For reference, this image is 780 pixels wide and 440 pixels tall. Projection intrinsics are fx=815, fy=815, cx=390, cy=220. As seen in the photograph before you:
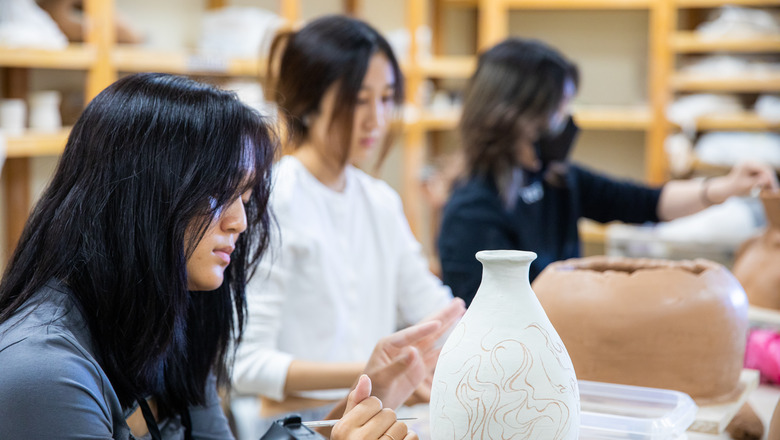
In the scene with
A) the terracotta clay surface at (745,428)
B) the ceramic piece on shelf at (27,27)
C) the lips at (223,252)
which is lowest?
the terracotta clay surface at (745,428)

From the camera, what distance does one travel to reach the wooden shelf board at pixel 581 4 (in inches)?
153

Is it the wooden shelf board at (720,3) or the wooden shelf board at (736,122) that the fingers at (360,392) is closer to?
the wooden shelf board at (736,122)

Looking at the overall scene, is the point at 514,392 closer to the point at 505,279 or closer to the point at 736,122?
the point at 505,279

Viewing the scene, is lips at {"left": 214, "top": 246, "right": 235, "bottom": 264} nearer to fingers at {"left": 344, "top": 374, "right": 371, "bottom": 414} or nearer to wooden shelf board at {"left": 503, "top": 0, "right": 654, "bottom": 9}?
fingers at {"left": 344, "top": 374, "right": 371, "bottom": 414}

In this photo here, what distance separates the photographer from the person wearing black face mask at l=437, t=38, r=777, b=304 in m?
2.06

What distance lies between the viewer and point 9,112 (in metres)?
2.19

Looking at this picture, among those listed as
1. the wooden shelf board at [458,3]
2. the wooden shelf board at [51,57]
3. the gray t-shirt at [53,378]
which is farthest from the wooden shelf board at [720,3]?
the gray t-shirt at [53,378]

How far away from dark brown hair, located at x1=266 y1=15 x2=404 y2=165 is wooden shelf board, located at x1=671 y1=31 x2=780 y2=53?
8.07ft

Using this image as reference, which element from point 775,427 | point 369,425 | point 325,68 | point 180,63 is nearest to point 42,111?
point 180,63

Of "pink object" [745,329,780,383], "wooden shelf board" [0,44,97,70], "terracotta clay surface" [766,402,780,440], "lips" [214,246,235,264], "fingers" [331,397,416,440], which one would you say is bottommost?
→ "pink object" [745,329,780,383]

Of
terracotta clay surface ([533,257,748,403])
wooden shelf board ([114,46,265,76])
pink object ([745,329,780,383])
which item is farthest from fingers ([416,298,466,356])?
wooden shelf board ([114,46,265,76])

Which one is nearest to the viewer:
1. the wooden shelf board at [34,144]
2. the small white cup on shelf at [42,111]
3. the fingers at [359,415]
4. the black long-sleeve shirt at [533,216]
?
the fingers at [359,415]

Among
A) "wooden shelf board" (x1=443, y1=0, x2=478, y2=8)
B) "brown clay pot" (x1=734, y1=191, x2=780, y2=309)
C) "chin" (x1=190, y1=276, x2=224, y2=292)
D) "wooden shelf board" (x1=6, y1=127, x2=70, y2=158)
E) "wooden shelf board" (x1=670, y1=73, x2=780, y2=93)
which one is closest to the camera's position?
"chin" (x1=190, y1=276, x2=224, y2=292)

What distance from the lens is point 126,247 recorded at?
96 centimetres
